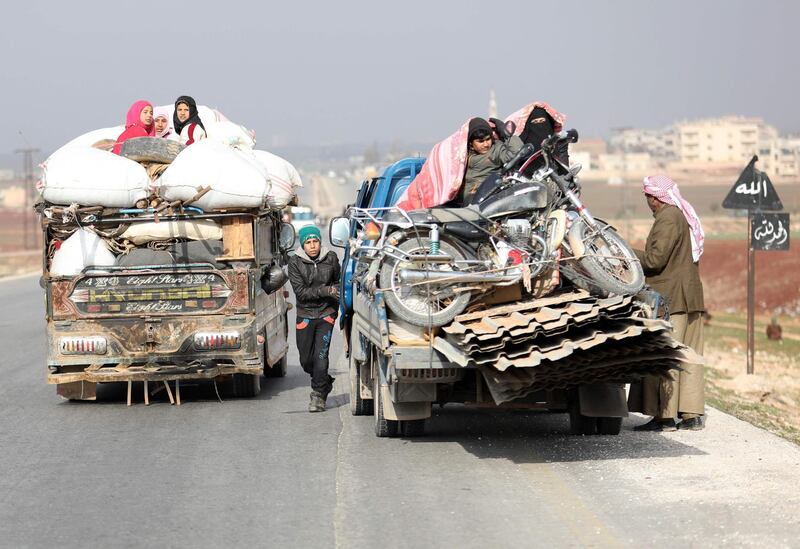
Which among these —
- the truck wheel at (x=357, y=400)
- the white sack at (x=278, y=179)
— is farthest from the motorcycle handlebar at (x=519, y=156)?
the white sack at (x=278, y=179)

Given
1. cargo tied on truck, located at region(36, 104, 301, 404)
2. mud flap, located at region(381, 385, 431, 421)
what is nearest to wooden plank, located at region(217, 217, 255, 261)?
cargo tied on truck, located at region(36, 104, 301, 404)

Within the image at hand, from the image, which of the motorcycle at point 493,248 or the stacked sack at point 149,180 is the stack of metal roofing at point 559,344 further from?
the stacked sack at point 149,180

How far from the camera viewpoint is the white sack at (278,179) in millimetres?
14750

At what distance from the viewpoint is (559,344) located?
905cm

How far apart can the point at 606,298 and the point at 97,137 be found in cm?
756

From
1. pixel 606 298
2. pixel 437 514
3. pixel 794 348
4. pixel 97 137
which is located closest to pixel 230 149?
pixel 97 137

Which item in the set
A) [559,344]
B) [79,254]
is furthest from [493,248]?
[79,254]

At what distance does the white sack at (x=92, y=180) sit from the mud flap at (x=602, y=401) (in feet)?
17.0

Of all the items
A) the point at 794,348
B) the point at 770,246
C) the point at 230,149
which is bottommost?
the point at 794,348

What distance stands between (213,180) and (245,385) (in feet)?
7.15

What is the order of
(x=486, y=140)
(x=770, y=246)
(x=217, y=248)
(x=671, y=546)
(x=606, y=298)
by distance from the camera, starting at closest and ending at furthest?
1. (x=671, y=546)
2. (x=606, y=298)
3. (x=486, y=140)
4. (x=217, y=248)
5. (x=770, y=246)

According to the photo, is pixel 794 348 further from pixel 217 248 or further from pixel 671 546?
pixel 671 546

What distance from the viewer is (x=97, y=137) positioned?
15.2m

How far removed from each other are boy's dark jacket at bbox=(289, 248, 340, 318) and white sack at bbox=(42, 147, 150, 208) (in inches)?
72.6
